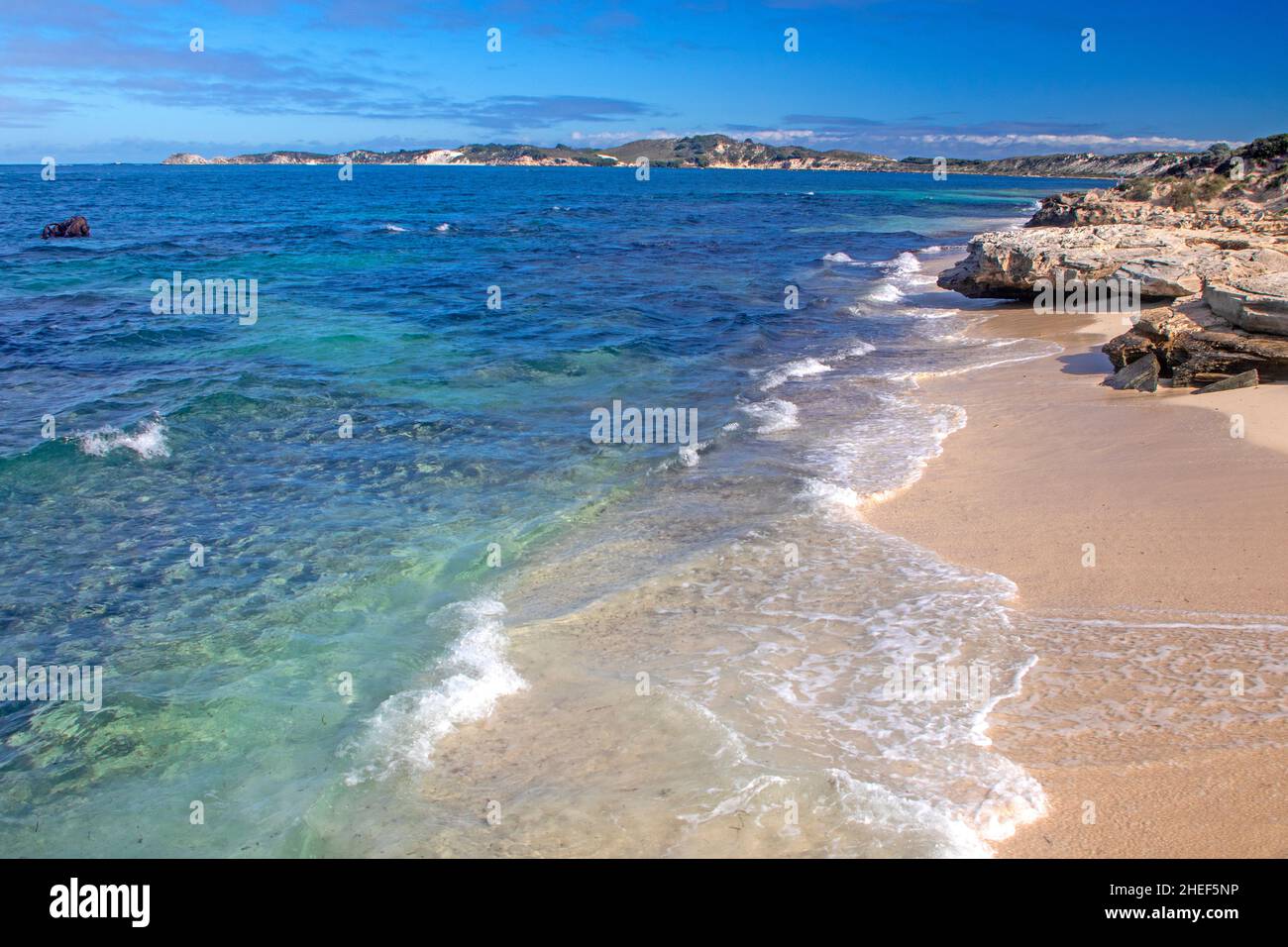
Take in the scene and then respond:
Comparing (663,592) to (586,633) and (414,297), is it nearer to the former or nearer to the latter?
(586,633)

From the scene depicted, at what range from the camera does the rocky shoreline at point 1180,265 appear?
11.9m

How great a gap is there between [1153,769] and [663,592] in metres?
3.95

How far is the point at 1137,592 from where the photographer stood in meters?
6.82

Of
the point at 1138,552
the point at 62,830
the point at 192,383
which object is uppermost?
the point at 192,383

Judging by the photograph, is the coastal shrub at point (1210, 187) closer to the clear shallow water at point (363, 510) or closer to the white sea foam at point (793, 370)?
the clear shallow water at point (363, 510)

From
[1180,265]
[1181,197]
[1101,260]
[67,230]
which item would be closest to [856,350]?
[1101,260]

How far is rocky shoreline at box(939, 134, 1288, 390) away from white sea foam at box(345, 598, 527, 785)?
11.1m

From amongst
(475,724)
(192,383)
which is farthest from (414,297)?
(475,724)

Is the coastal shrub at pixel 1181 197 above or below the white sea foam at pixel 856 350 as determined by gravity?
above

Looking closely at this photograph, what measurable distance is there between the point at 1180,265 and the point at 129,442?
20.1 meters

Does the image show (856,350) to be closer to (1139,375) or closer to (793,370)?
(793,370)

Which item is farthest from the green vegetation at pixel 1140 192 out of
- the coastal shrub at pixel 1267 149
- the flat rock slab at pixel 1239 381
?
the flat rock slab at pixel 1239 381

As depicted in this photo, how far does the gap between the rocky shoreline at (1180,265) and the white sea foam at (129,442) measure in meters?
14.4
